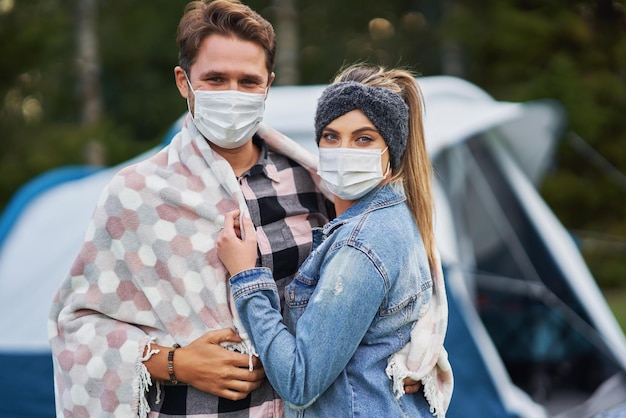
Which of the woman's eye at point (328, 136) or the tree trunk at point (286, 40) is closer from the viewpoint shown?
the woman's eye at point (328, 136)

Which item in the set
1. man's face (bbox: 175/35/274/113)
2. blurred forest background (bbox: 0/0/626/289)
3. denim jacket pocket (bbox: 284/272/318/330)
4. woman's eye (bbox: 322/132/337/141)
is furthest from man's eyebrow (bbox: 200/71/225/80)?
blurred forest background (bbox: 0/0/626/289)

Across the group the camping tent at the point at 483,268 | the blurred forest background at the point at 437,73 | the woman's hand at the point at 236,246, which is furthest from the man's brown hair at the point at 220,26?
the blurred forest background at the point at 437,73

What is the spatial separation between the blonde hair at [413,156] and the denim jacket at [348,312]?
0.04 meters

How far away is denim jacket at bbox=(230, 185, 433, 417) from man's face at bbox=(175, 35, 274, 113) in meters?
0.41

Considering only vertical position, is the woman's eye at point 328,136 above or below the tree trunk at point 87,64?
above

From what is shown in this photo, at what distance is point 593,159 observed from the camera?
10734 mm

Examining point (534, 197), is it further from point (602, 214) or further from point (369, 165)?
point (602, 214)

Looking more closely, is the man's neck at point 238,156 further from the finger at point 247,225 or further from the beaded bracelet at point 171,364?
the beaded bracelet at point 171,364

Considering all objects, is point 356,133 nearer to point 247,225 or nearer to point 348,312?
point 247,225

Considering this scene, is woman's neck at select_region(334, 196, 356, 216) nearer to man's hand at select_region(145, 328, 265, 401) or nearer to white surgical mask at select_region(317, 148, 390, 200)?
white surgical mask at select_region(317, 148, 390, 200)

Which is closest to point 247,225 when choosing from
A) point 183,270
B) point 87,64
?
point 183,270

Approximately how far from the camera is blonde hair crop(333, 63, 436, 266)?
6.10ft

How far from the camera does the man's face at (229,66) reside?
187 cm

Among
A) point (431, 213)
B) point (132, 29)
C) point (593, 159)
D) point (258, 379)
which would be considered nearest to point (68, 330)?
point (258, 379)
